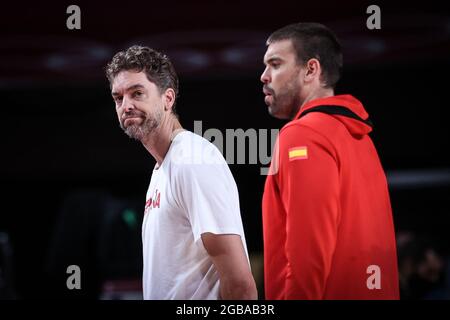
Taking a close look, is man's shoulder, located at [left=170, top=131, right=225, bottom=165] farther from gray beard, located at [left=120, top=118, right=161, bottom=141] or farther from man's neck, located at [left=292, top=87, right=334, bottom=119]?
man's neck, located at [left=292, top=87, right=334, bottom=119]

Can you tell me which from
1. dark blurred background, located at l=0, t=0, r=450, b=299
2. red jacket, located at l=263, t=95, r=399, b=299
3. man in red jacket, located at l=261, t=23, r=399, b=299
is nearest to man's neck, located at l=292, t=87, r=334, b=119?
man in red jacket, located at l=261, t=23, r=399, b=299

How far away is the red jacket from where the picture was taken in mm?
2305

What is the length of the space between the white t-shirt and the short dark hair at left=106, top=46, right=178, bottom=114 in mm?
303

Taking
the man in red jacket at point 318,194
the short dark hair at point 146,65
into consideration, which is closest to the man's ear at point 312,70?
the man in red jacket at point 318,194

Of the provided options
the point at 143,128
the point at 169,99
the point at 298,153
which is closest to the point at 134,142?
the point at 169,99

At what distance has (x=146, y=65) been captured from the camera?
2641 millimetres

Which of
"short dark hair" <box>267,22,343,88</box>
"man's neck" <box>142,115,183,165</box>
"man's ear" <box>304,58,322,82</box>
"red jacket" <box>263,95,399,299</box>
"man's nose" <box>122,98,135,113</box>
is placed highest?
"short dark hair" <box>267,22,343,88</box>

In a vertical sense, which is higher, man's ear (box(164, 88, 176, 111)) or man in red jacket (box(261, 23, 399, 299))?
man's ear (box(164, 88, 176, 111))

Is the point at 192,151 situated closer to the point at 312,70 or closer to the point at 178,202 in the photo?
the point at 178,202

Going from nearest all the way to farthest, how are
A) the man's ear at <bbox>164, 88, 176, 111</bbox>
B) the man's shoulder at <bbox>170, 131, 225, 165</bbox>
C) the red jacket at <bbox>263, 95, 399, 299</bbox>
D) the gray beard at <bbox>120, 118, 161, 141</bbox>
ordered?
the red jacket at <bbox>263, 95, 399, 299</bbox> → the man's shoulder at <bbox>170, 131, 225, 165</bbox> → the gray beard at <bbox>120, 118, 161, 141</bbox> → the man's ear at <bbox>164, 88, 176, 111</bbox>

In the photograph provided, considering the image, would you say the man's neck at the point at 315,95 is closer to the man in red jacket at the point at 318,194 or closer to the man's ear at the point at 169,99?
the man in red jacket at the point at 318,194

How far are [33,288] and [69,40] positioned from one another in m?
2.03
